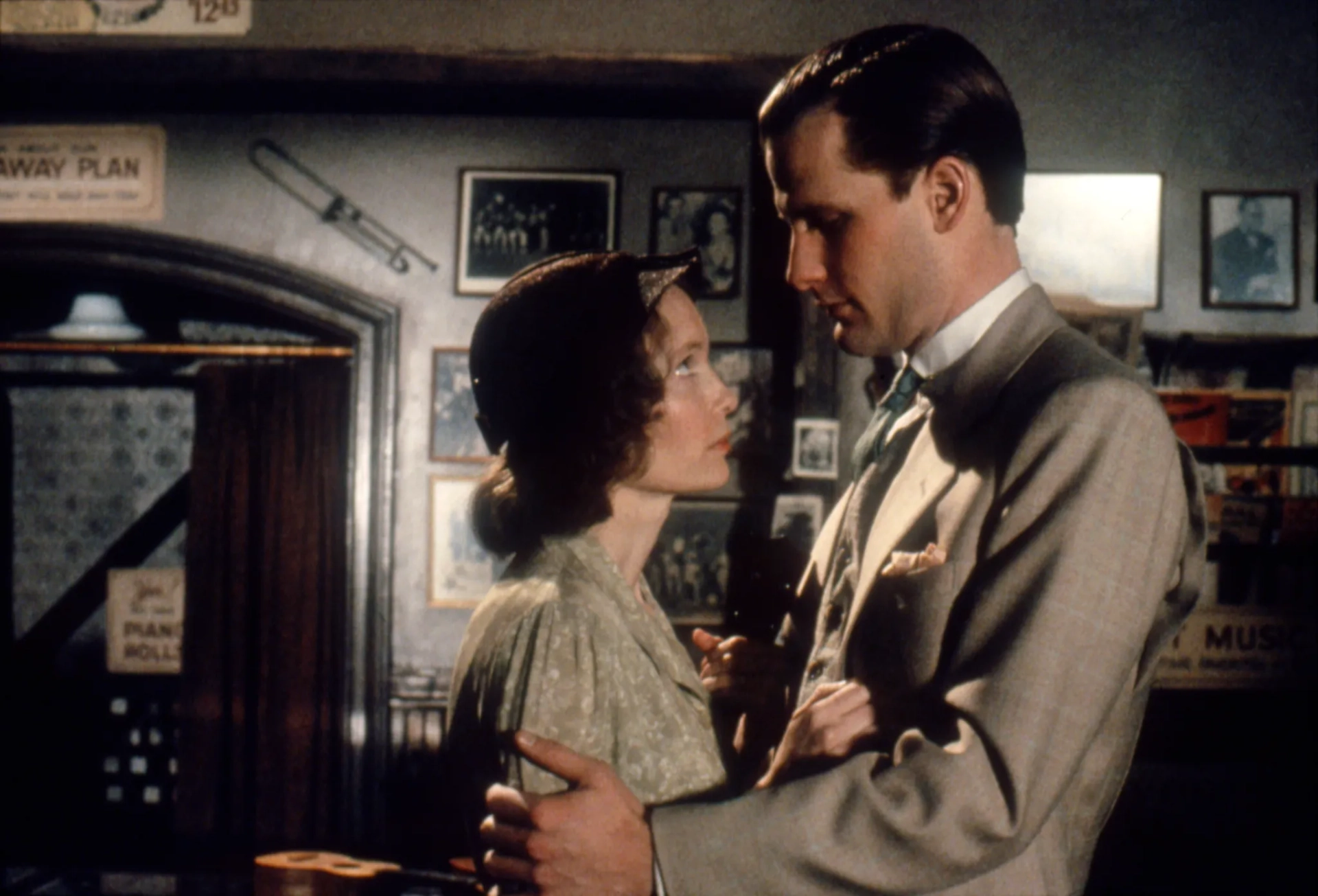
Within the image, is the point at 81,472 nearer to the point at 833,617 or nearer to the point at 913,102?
the point at 833,617

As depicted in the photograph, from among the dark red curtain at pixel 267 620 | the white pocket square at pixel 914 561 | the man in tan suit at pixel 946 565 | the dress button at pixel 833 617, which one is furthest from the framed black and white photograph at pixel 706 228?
the white pocket square at pixel 914 561

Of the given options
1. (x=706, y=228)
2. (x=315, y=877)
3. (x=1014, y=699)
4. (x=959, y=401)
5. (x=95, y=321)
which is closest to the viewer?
Result: (x=1014, y=699)

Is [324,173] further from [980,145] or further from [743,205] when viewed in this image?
[980,145]

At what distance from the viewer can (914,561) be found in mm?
1517

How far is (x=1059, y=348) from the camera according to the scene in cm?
152

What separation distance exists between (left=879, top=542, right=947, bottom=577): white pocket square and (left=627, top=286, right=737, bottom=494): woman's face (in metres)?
0.40

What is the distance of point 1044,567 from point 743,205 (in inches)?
132

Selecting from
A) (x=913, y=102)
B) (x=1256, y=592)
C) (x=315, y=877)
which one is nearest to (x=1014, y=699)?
(x=913, y=102)

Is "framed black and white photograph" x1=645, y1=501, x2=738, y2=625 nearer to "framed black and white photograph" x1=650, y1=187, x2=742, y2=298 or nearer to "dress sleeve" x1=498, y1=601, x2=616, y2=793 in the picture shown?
"framed black and white photograph" x1=650, y1=187, x2=742, y2=298

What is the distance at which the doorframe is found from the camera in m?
4.51

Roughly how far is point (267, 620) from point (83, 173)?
1.97m

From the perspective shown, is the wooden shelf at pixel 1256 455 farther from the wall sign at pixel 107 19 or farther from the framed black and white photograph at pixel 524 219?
the wall sign at pixel 107 19

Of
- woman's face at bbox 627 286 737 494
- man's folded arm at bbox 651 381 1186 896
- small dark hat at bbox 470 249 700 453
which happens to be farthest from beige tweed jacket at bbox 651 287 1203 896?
small dark hat at bbox 470 249 700 453

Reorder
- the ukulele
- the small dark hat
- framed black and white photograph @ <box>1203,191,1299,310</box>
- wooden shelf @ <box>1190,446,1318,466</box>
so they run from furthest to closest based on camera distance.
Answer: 1. framed black and white photograph @ <box>1203,191,1299,310</box>
2. wooden shelf @ <box>1190,446,1318,466</box>
3. the ukulele
4. the small dark hat
